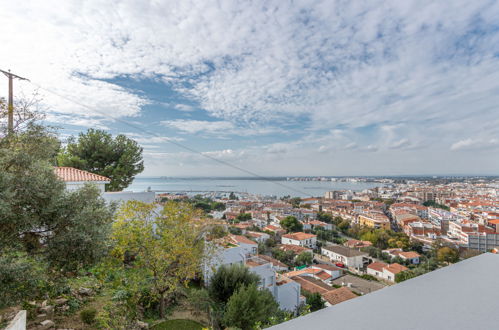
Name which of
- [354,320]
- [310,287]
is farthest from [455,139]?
[310,287]

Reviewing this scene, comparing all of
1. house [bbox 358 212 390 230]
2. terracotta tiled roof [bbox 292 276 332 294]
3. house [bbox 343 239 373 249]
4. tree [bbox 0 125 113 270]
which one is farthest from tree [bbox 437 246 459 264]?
house [bbox 343 239 373 249]

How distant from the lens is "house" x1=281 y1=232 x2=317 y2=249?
15.6 metres

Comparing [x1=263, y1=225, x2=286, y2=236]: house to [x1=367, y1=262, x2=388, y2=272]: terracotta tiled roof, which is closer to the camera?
[x1=367, y1=262, x2=388, y2=272]: terracotta tiled roof

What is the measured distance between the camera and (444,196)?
8219 mm

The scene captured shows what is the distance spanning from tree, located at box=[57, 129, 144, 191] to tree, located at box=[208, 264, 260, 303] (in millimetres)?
5903

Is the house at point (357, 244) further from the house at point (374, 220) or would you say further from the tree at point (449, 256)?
the tree at point (449, 256)

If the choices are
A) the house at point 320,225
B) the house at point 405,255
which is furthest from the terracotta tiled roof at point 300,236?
the house at point 405,255

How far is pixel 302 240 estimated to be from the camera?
1558 centimetres

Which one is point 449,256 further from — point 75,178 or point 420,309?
point 75,178

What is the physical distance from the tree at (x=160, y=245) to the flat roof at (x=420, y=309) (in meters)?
4.46

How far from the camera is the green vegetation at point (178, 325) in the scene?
423 cm

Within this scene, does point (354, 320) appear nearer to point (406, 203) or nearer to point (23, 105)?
point (23, 105)

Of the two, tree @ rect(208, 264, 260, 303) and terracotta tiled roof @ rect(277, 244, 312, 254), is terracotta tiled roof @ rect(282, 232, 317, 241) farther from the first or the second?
tree @ rect(208, 264, 260, 303)

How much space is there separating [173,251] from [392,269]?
955cm
